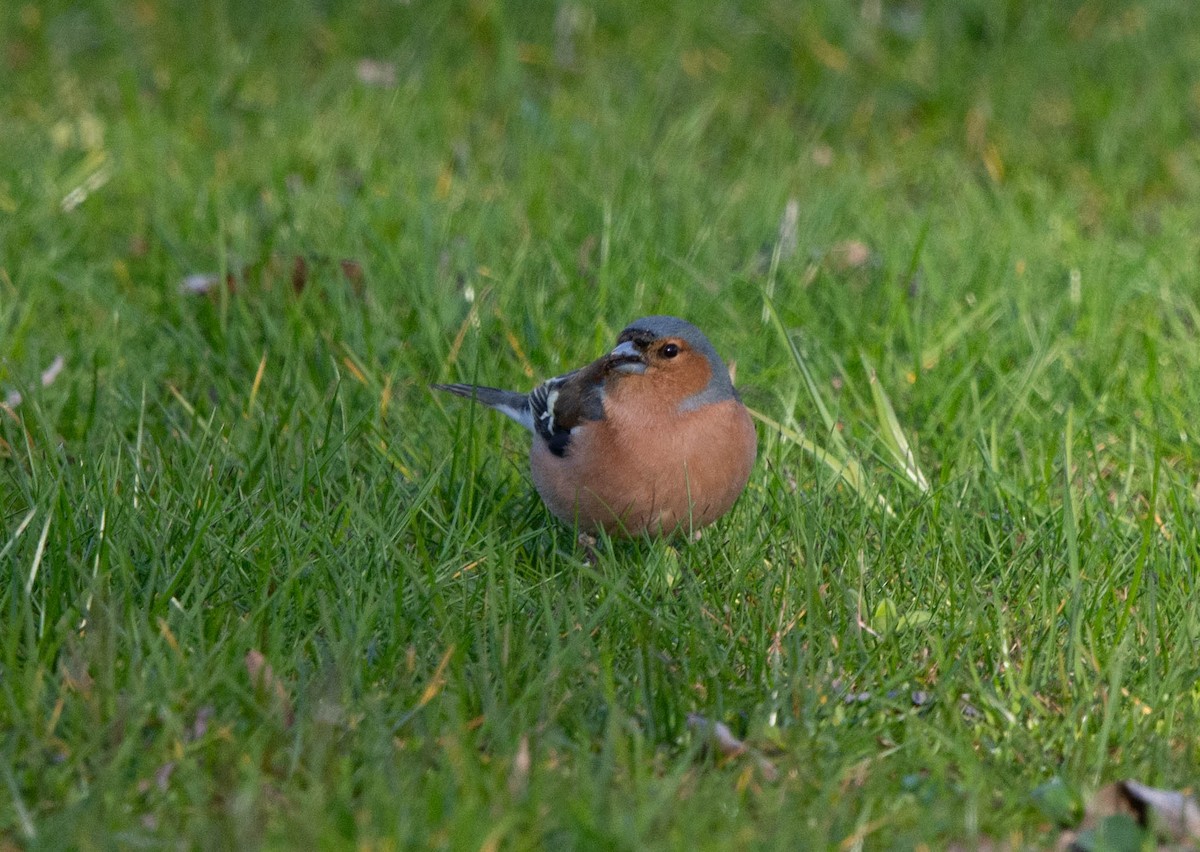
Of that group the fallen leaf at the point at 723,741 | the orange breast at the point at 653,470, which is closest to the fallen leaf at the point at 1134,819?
the fallen leaf at the point at 723,741

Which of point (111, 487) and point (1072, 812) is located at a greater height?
point (111, 487)

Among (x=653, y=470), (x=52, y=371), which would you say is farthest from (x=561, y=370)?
(x=52, y=371)

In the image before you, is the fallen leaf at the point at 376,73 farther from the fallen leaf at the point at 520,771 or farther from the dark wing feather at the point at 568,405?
the fallen leaf at the point at 520,771

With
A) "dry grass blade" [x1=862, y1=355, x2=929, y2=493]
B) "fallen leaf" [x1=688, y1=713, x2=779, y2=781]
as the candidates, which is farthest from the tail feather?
"fallen leaf" [x1=688, y1=713, x2=779, y2=781]

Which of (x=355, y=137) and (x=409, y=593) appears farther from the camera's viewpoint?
(x=355, y=137)

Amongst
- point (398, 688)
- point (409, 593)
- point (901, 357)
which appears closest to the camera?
point (398, 688)

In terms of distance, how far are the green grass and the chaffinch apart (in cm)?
13

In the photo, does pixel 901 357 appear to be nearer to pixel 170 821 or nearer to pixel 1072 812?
pixel 1072 812

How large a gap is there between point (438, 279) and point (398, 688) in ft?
7.88

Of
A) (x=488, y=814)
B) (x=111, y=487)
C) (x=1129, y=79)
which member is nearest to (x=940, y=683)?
(x=488, y=814)

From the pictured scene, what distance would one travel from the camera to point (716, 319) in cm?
508

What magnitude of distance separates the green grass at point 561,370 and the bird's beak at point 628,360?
0.43m

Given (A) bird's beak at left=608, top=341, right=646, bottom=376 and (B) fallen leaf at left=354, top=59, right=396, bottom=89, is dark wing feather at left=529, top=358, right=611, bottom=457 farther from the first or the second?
(B) fallen leaf at left=354, top=59, right=396, bottom=89

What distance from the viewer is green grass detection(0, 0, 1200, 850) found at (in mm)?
2764
